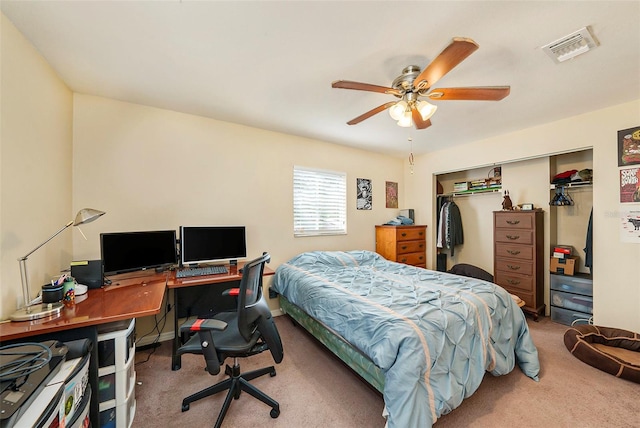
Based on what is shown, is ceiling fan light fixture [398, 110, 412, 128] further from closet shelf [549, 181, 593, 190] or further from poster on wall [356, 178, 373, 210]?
closet shelf [549, 181, 593, 190]

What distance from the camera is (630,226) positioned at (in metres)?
2.53

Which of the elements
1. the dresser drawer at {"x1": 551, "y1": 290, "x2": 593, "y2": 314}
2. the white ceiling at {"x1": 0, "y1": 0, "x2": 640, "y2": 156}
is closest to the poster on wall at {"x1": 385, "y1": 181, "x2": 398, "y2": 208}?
the white ceiling at {"x1": 0, "y1": 0, "x2": 640, "y2": 156}

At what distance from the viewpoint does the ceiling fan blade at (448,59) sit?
4.11ft

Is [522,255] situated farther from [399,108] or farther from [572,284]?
[399,108]

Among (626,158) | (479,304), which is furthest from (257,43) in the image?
(626,158)

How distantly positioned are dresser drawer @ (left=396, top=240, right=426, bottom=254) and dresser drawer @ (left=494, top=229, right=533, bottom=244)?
108cm

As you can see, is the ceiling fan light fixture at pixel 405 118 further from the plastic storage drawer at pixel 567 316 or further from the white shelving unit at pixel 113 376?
the plastic storage drawer at pixel 567 316

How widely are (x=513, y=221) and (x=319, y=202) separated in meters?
2.66

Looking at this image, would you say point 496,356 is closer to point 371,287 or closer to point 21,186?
point 371,287

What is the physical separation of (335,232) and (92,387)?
9.88 feet

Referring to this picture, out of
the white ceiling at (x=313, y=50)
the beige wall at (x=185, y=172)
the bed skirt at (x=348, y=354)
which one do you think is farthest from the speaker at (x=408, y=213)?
the bed skirt at (x=348, y=354)

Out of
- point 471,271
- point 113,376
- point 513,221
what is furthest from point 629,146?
point 113,376

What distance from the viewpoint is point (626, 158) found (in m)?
2.53

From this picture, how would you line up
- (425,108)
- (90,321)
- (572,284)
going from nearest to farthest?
(90,321) → (425,108) → (572,284)
